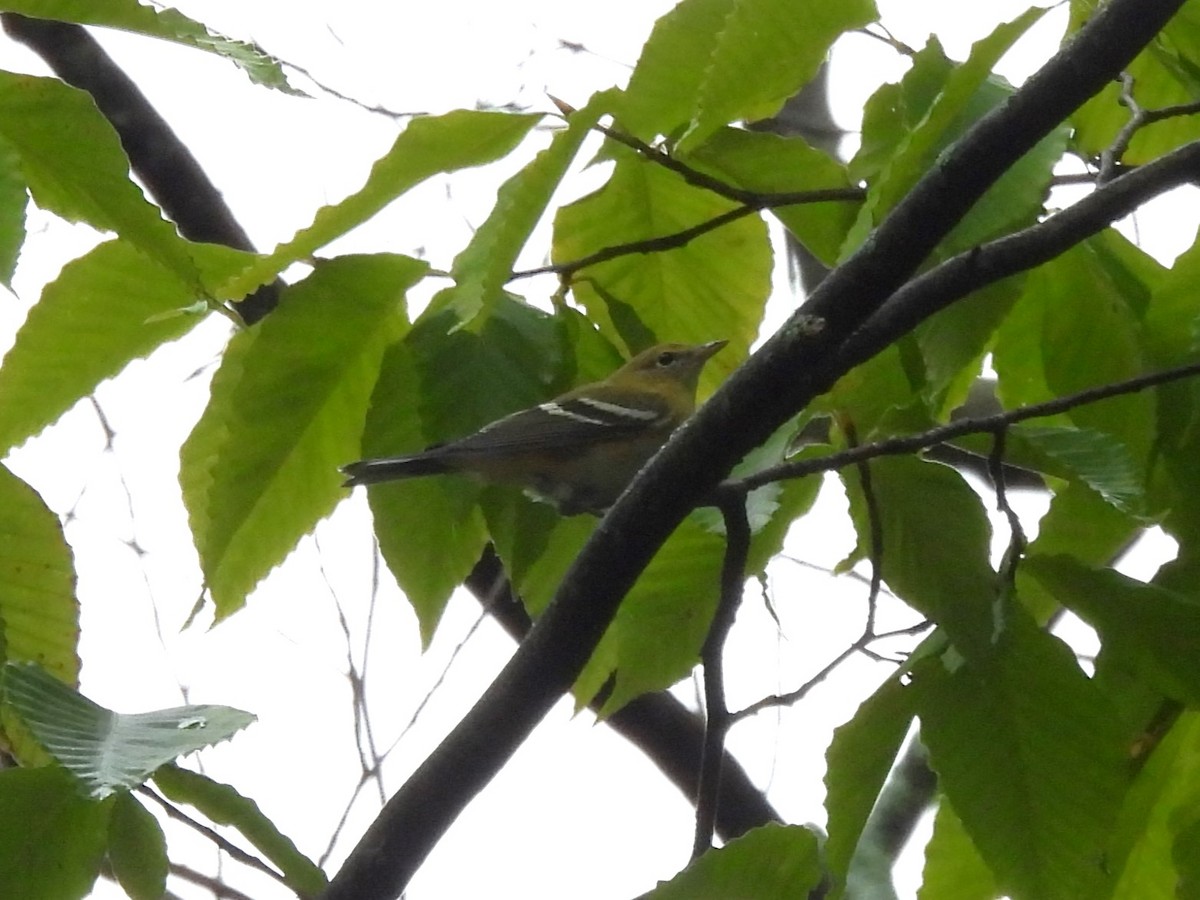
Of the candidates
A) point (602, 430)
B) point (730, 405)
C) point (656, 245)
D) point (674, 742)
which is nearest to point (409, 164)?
Result: point (656, 245)

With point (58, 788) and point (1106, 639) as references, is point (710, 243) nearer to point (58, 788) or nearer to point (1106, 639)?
point (1106, 639)

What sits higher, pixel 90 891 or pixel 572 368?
pixel 572 368

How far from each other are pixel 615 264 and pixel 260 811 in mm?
985

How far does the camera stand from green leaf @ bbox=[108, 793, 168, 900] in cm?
136

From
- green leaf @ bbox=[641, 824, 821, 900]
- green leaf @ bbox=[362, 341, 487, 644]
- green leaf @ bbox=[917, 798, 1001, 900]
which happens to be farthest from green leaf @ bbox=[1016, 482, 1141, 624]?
green leaf @ bbox=[362, 341, 487, 644]

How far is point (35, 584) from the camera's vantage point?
5.40ft

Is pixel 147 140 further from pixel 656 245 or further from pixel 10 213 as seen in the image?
pixel 10 213

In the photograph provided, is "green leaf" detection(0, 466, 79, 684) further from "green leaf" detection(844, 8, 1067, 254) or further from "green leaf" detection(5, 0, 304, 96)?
"green leaf" detection(844, 8, 1067, 254)

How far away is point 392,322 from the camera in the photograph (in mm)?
1875

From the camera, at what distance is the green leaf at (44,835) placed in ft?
4.17

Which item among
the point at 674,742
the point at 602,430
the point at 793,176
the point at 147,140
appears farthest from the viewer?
the point at 602,430

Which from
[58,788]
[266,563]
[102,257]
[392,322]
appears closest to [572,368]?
[392,322]

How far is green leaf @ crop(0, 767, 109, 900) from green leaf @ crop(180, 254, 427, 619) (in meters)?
0.47

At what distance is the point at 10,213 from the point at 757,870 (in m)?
0.92
